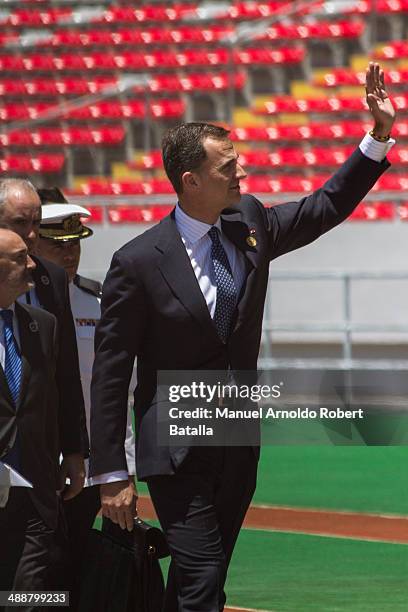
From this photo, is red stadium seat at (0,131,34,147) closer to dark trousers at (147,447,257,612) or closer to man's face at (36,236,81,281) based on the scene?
man's face at (36,236,81,281)

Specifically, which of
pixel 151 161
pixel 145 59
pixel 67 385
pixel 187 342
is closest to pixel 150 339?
pixel 187 342

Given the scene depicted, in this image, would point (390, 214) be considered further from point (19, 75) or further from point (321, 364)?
point (19, 75)

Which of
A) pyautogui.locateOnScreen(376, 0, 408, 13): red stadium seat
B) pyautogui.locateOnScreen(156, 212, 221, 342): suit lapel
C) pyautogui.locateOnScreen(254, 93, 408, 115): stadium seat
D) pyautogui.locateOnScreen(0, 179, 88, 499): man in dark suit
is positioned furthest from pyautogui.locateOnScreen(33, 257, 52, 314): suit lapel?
pyautogui.locateOnScreen(376, 0, 408, 13): red stadium seat

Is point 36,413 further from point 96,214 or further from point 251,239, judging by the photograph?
point 96,214

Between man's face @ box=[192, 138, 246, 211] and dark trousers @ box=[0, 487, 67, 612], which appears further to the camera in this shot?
man's face @ box=[192, 138, 246, 211]

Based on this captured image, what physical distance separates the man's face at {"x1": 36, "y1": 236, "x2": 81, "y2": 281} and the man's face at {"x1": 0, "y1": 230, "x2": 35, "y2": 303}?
45.4 inches

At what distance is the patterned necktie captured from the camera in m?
4.34

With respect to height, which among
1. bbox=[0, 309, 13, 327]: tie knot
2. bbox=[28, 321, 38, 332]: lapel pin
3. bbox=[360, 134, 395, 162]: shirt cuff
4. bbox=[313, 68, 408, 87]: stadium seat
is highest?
bbox=[360, 134, 395, 162]: shirt cuff

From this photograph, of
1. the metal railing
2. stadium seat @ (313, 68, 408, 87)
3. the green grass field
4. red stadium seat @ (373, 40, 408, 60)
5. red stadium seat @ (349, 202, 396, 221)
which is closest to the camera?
the green grass field

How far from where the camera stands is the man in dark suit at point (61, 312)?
14.9ft

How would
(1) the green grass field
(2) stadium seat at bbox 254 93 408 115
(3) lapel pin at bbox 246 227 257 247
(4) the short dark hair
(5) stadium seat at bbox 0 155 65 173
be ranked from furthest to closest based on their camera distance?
(5) stadium seat at bbox 0 155 65 173 < (2) stadium seat at bbox 254 93 408 115 < (1) the green grass field < (3) lapel pin at bbox 246 227 257 247 < (4) the short dark hair

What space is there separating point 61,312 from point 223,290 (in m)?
0.61

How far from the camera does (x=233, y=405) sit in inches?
171

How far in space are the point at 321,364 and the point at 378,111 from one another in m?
9.41
